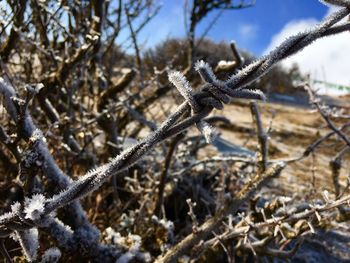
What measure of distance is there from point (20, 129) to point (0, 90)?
127 millimetres

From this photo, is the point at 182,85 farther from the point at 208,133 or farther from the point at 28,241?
the point at 28,241

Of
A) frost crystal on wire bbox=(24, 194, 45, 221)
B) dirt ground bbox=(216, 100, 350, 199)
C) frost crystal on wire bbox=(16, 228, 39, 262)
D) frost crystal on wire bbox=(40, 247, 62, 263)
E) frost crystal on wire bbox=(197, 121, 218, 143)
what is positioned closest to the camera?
frost crystal on wire bbox=(197, 121, 218, 143)

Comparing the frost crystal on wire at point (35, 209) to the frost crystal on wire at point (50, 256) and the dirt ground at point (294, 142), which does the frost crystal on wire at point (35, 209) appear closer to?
the frost crystal on wire at point (50, 256)

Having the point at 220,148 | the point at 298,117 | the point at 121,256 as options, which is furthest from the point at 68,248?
the point at 298,117

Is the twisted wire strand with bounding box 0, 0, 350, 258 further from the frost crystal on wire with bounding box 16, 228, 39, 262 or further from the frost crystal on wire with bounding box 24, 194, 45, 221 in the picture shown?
the frost crystal on wire with bounding box 16, 228, 39, 262

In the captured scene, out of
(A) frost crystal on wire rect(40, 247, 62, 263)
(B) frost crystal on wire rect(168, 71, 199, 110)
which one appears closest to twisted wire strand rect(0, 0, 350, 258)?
(B) frost crystal on wire rect(168, 71, 199, 110)

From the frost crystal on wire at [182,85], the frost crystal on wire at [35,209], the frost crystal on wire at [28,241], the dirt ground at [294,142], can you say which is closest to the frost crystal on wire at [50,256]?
the frost crystal on wire at [28,241]

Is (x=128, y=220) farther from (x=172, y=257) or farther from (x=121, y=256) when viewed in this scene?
(x=172, y=257)

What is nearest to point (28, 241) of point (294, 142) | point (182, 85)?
point (182, 85)

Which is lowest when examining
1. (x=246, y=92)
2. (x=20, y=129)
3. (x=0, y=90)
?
(x=246, y=92)

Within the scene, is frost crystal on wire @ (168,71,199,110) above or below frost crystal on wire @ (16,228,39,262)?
above

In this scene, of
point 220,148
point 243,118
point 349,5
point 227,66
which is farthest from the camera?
point 243,118

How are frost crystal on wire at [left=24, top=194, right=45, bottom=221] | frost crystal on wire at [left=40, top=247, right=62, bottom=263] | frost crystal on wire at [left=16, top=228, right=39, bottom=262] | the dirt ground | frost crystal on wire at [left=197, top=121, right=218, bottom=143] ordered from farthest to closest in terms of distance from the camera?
the dirt ground, frost crystal on wire at [left=40, top=247, right=62, bottom=263], frost crystal on wire at [left=16, top=228, right=39, bottom=262], frost crystal on wire at [left=24, top=194, right=45, bottom=221], frost crystal on wire at [left=197, top=121, right=218, bottom=143]

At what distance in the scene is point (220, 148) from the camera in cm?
439
